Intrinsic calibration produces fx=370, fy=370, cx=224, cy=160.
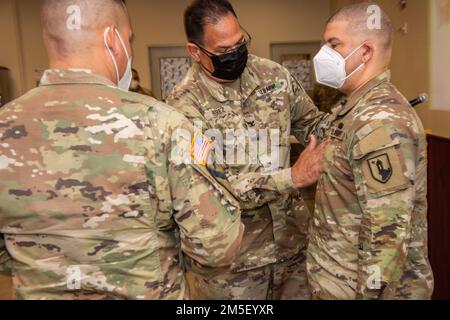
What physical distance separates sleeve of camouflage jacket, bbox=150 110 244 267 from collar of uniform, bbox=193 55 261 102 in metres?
0.79

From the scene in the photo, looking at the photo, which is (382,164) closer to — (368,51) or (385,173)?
(385,173)

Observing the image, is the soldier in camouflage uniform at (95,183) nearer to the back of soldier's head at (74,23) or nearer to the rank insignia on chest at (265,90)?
the back of soldier's head at (74,23)

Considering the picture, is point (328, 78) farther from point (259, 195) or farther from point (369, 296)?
point (369, 296)

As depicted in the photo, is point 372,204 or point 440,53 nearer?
point 372,204

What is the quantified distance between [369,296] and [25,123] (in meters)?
1.07

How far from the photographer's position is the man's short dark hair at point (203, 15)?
166 centimetres

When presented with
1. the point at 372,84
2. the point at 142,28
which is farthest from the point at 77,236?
the point at 142,28

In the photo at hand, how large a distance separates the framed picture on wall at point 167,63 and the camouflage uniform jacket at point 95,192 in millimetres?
5228

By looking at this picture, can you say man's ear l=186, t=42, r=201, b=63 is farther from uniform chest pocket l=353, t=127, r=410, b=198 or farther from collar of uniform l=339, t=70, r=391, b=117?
uniform chest pocket l=353, t=127, r=410, b=198

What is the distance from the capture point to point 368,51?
1304 millimetres

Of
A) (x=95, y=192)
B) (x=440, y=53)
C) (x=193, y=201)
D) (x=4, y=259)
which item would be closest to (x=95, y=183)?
(x=95, y=192)

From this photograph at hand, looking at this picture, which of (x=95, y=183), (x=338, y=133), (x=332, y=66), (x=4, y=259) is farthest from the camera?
(x=332, y=66)

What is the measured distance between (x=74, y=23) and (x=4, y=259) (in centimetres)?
66

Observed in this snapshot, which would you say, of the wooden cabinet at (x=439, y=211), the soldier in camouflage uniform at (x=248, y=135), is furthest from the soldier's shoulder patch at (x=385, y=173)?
the wooden cabinet at (x=439, y=211)
